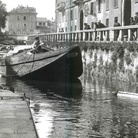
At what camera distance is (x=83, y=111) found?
14188 millimetres

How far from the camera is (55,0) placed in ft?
266

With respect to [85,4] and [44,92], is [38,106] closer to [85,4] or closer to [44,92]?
[44,92]

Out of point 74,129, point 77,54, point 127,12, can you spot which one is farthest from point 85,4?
point 74,129

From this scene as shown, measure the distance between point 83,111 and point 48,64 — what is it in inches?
449

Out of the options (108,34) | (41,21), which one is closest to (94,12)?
(108,34)

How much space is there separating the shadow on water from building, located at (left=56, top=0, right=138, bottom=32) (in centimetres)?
1358

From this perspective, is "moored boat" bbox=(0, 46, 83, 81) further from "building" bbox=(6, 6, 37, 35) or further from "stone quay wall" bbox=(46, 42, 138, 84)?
"building" bbox=(6, 6, 37, 35)

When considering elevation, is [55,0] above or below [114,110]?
above

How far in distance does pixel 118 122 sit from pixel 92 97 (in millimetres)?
6040

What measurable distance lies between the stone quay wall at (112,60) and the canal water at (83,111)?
3.57 feet

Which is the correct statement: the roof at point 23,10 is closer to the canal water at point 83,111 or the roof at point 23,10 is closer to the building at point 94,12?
the building at point 94,12

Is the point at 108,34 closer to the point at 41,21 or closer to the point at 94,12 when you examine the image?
the point at 94,12

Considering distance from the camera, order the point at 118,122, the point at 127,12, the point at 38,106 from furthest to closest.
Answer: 1. the point at 127,12
2. the point at 38,106
3. the point at 118,122

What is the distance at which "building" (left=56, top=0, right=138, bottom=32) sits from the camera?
38328mm
